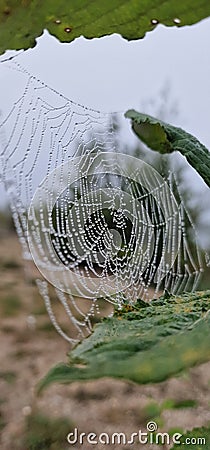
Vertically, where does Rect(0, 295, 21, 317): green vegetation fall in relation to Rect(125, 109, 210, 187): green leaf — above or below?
below

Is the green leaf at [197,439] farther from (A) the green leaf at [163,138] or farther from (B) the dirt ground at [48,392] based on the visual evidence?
(B) the dirt ground at [48,392]

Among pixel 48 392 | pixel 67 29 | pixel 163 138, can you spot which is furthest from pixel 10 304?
pixel 67 29

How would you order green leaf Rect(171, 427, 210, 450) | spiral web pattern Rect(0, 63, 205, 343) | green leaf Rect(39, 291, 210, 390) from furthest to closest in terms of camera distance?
spiral web pattern Rect(0, 63, 205, 343) < green leaf Rect(171, 427, 210, 450) < green leaf Rect(39, 291, 210, 390)

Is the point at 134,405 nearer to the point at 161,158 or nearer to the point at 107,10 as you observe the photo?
the point at 161,158

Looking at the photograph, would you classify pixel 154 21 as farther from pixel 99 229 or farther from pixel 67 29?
pixel 99 229

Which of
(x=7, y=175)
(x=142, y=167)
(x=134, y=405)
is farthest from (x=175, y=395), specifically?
(x=7, y=175)

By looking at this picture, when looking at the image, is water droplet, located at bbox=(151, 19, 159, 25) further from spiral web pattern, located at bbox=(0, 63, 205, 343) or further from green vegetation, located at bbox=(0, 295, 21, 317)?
green vegetation, located at bbox=(0, 295, 21, 317)

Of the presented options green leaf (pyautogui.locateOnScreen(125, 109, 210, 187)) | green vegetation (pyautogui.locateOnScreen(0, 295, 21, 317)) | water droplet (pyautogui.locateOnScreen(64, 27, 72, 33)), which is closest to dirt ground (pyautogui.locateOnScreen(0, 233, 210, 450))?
green vegetation (pyautogui.locateOnScreen(0, 295, 21, 317))

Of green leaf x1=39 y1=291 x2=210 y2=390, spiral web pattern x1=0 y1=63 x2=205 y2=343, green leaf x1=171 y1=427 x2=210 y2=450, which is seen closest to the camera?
green leaf x1=39 y1=291 x2=210 y2=390

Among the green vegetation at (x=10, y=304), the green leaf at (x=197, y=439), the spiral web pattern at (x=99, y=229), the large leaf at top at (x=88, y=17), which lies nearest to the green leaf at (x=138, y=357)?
the large leaf at top at (x=88, y=17)
